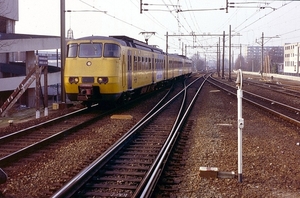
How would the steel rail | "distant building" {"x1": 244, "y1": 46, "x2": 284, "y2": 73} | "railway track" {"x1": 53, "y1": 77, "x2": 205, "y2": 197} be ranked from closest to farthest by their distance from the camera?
the steel rail < "railway track" {"x1": 53, "y1": 77, "x2": 205, "y2": 197} < "distant building" {"x1": 244, "y1": 46, "x2": 284, "y2": 73}

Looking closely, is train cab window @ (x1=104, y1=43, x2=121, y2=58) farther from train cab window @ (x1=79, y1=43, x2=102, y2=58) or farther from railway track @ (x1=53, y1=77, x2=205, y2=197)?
railway track @ (x1=53, y1=77, x2=205, y2=197)

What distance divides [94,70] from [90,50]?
3.04ft

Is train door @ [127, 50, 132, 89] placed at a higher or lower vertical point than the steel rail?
higher

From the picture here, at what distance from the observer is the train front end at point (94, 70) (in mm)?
15875

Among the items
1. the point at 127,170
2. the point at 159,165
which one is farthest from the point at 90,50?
the point at 159,165

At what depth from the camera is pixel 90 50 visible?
1631 centimetres

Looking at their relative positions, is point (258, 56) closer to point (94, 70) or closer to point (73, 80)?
point (94, 70)

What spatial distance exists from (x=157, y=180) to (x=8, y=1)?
4026 cm

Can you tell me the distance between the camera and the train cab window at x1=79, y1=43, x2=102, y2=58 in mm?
16219

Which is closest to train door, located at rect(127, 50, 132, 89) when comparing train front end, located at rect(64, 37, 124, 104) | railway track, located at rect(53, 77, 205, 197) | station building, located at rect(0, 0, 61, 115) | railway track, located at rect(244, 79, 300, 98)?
train front end, located at rect(64, 37, 124, 104)

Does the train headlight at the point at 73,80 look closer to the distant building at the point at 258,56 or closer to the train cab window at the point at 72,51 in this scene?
the train cab window at the point at 72,51

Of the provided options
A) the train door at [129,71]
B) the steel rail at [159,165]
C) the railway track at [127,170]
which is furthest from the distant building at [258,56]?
the railway track at [127,170]

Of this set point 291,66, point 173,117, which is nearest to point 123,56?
point 173,117

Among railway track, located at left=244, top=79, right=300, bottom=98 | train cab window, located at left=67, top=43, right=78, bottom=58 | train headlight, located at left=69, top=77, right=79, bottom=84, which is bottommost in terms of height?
railway track, located at left=244, top=79, right=300, bottom=98
